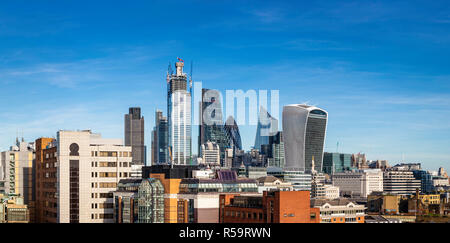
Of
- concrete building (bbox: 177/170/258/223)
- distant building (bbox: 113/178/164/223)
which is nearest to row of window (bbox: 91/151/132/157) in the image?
distant building (bbox: 113/178/164/223)

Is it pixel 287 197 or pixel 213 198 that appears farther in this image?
pixel 213 198

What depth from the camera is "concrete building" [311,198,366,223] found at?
4306 inches

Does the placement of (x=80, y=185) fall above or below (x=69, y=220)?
above

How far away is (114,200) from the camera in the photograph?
354 ft

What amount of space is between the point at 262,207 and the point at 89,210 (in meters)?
34.9

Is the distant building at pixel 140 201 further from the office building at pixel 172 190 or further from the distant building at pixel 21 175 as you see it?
the distant building at pixel 21 175

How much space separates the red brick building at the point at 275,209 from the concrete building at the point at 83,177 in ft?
83.9

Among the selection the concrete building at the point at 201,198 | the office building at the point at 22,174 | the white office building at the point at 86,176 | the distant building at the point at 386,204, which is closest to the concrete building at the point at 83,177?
the white office building at the point at 86,176

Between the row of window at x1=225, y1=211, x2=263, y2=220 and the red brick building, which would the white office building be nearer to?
the row of window at x1=225, y1=211, x2=263, y2=220

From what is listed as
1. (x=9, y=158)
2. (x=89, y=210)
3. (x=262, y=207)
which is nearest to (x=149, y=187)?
(x=89, y=210)

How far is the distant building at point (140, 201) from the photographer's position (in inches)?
3967
